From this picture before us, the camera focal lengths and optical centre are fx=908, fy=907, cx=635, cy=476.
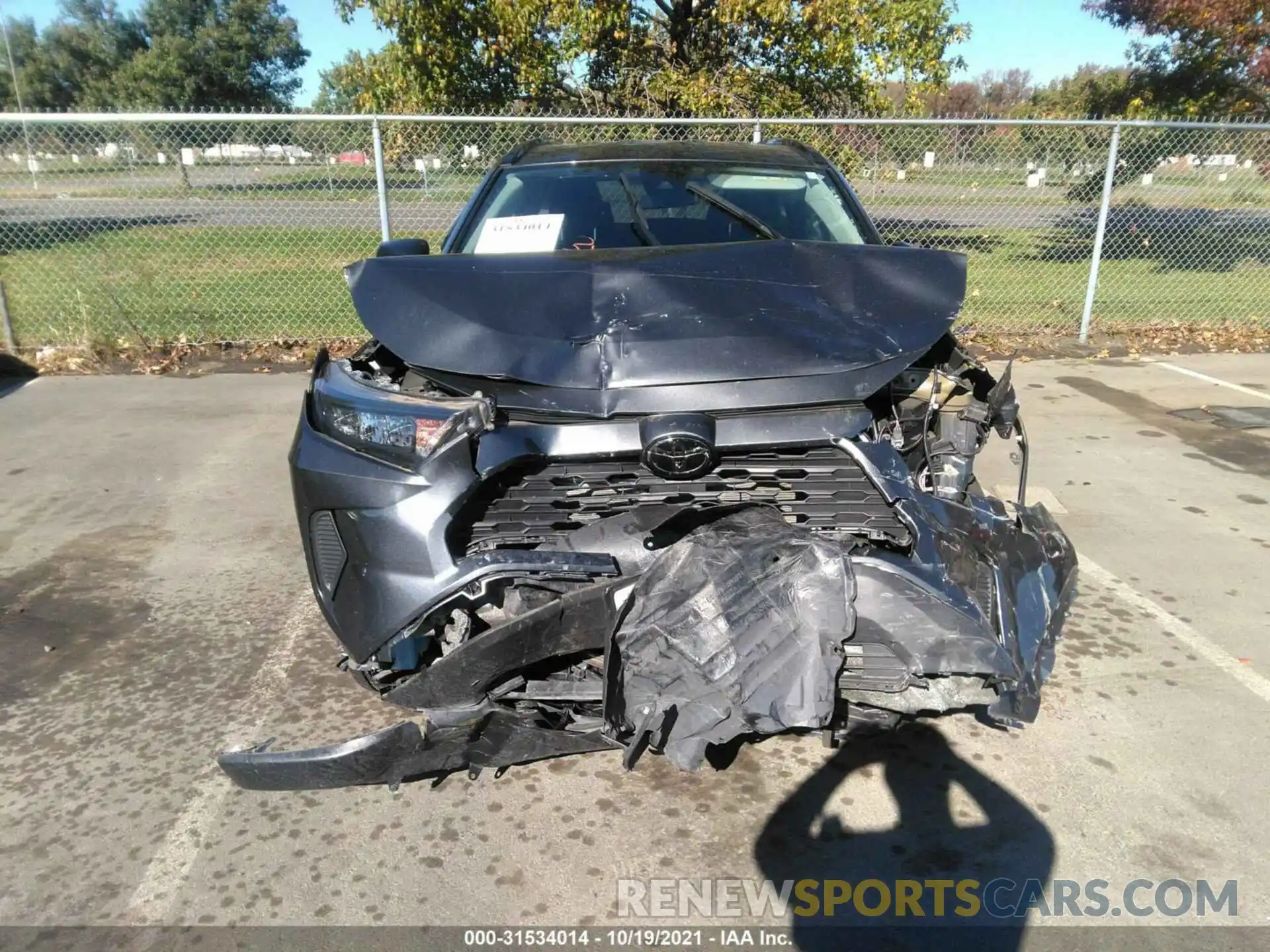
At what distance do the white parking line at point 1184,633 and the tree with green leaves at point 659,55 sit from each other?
7216mm

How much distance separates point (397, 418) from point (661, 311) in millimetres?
833

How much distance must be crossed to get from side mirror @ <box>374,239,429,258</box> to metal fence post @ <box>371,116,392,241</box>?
4.13 meters

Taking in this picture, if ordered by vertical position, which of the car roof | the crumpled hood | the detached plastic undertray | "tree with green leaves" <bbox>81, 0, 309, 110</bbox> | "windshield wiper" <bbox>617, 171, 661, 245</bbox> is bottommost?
the detached plastic undertray

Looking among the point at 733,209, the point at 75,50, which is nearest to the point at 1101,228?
the point at 733,209

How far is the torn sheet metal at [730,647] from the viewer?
7.51 feet

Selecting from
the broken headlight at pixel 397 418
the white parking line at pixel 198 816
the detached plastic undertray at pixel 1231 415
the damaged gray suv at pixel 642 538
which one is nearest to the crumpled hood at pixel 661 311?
the damaged gray suv at pixel 642 538

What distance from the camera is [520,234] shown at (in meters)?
3.80

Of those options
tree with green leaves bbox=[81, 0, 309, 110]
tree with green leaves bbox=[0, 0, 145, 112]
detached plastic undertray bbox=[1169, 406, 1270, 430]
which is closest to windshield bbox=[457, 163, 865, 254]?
detached plastic undertray bbox=[1169, 406, 1270, 430]

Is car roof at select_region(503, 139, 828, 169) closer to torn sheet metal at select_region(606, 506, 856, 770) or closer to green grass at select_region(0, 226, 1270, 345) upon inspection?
torn sheet metal at select_region(606, 506, 856, 770)

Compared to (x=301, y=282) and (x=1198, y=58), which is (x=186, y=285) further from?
(x=1198, y=58)

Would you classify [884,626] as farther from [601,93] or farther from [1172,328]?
[601,93]

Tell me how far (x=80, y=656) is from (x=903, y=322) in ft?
10.5

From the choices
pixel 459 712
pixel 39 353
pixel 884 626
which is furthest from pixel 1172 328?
pixel 39 353

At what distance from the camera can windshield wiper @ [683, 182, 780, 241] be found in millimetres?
3760
